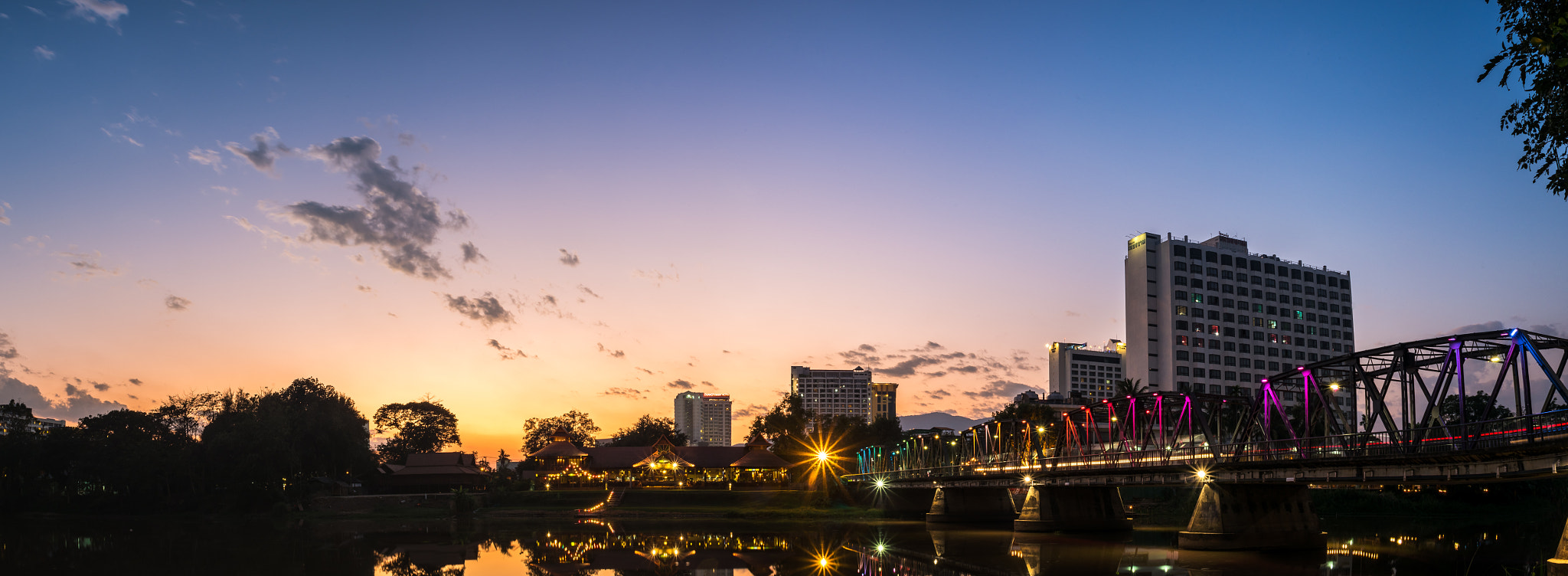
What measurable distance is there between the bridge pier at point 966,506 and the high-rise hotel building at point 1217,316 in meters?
57.2

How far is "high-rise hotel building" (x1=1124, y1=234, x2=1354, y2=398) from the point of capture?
449ft

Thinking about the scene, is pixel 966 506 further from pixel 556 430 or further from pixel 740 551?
pixel 556 430

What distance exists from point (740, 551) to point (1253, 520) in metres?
31.3

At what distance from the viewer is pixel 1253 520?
51500 millimetres

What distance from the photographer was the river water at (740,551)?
156 feet

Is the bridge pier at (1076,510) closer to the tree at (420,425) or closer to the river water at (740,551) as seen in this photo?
the river water at (740,551)

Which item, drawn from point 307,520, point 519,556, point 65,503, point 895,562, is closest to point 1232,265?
point 895,562

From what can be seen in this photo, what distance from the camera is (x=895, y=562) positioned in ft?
173

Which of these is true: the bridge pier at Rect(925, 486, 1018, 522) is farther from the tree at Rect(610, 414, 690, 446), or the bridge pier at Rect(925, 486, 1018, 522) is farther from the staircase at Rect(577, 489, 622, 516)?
the tree at Rect(610, 414, 690, 446)

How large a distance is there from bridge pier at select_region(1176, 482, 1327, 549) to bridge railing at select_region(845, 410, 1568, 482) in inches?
83.8

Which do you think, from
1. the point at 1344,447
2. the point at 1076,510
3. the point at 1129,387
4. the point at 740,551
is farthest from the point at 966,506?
the point at 1344,447

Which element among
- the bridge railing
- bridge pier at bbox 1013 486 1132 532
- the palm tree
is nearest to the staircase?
the bridge railing

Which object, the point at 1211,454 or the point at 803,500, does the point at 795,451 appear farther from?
the point at 1211,454

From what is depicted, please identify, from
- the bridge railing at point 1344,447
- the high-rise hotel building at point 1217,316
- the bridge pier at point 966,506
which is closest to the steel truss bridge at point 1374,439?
the bridge railing at point 1344,447
